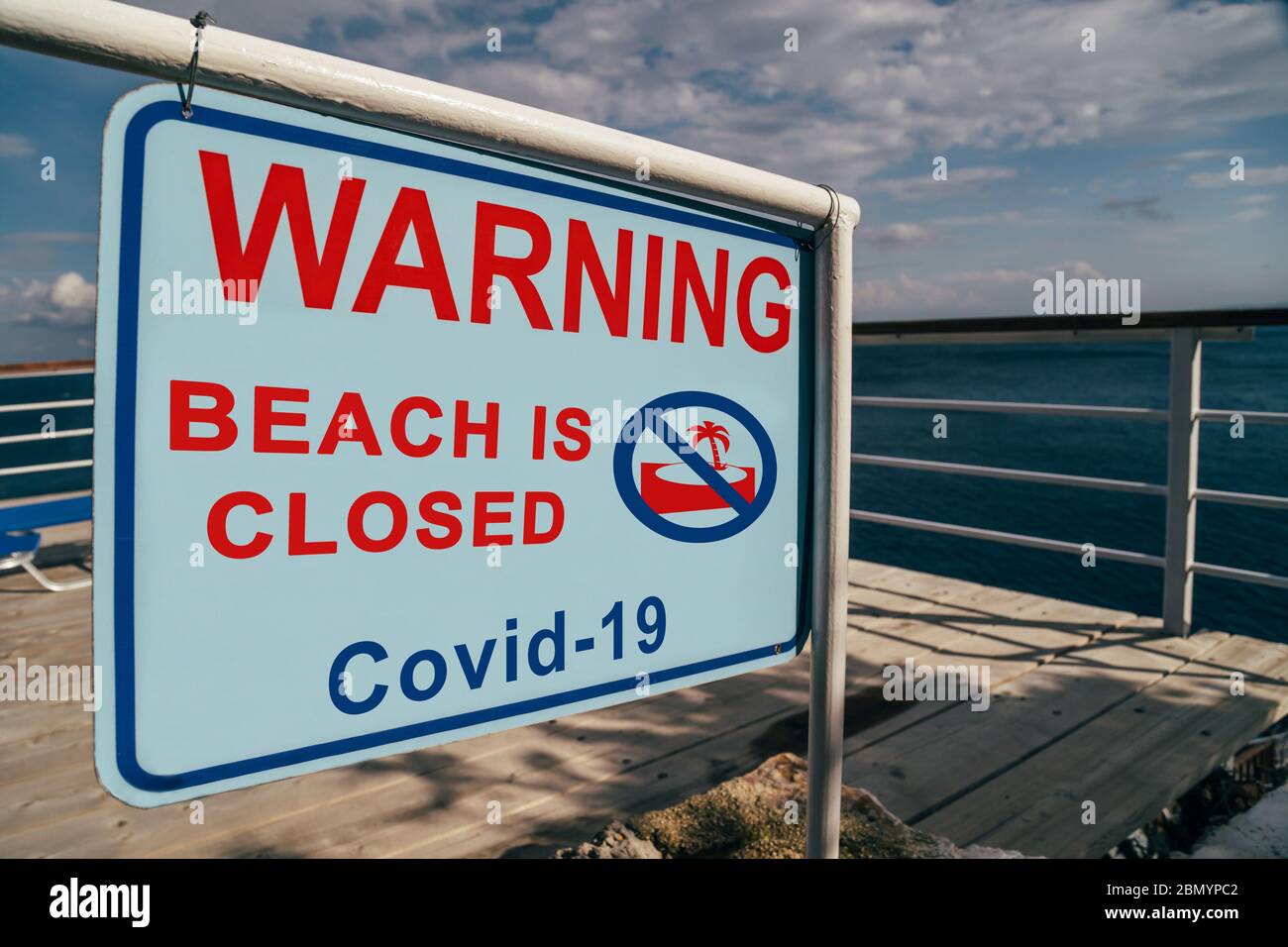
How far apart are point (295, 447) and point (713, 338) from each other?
0.54m

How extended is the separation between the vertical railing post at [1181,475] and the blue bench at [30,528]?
521 centimetres

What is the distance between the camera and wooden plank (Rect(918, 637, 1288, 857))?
90.6 inches

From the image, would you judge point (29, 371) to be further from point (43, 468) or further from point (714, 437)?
point (714, 437)

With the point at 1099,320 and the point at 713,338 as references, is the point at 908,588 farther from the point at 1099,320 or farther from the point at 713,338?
the point at 713,338

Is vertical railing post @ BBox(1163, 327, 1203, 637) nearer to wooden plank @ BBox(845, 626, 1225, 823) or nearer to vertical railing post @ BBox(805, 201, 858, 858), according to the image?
wooden plank @ BBox(845, 626, 1225, 823)

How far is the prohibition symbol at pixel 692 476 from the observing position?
1.09 m

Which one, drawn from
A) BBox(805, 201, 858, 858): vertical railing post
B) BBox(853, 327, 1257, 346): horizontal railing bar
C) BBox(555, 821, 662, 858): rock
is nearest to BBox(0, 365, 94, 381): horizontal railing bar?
BBox(555, 821, 662, 858): rock

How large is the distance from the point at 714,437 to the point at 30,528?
4.71 meters

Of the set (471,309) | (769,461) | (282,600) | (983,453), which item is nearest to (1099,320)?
(769,461)

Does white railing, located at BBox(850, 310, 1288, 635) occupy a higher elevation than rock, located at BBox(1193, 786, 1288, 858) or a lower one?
higher

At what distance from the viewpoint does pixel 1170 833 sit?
2570 mm

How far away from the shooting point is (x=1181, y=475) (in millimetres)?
3725

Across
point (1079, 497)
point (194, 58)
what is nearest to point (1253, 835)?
point (194, 58)

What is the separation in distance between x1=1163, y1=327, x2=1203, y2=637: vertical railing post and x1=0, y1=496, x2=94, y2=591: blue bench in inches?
205
